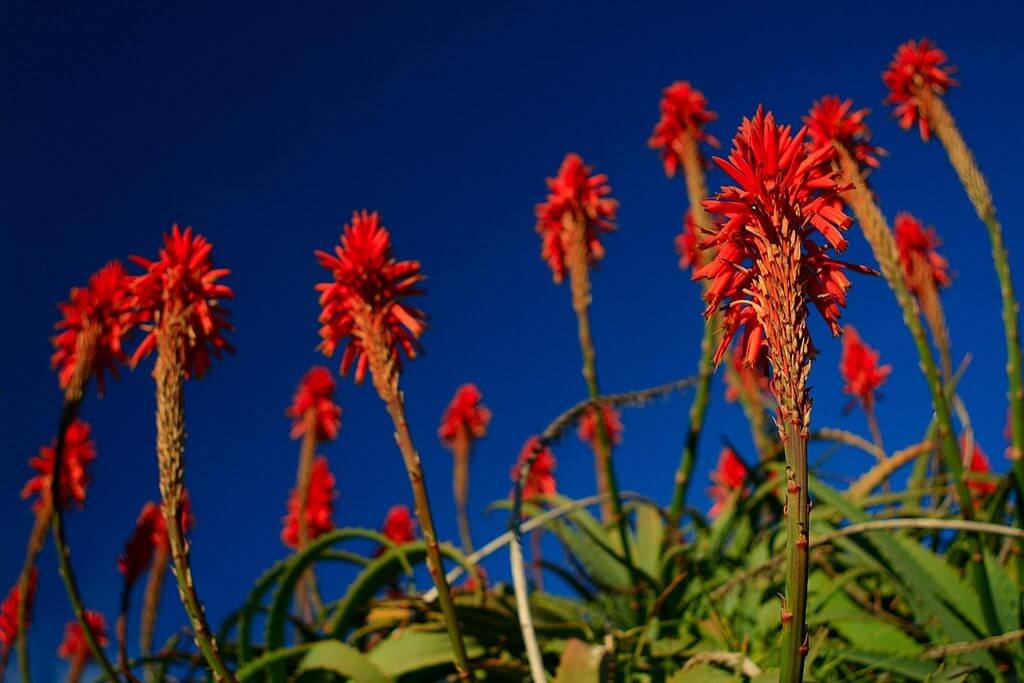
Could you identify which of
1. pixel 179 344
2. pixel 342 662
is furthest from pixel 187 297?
pixel 342 662

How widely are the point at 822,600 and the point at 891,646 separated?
39cm

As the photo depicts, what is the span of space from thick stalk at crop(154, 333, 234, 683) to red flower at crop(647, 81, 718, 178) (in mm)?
4282

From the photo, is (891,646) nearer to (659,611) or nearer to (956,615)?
(956,615)

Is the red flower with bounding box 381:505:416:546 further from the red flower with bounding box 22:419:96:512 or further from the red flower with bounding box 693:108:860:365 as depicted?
the red flower with bounding box 693:108:860:365

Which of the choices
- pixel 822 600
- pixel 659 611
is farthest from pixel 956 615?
pixel 659 611

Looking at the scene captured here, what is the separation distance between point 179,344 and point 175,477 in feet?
1.63

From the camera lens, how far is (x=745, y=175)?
171 cm

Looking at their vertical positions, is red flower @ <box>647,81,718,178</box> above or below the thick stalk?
above

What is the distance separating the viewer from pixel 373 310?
286cm

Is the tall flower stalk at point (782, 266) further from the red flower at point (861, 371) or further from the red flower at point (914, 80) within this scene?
the red flower at point (861, 371)

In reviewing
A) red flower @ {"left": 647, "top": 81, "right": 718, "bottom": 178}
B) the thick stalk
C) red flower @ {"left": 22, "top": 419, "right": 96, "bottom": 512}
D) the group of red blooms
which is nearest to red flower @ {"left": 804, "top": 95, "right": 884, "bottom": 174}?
the group of red blooms

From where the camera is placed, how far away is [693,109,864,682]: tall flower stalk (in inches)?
60.0

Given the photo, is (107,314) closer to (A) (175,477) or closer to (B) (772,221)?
(A) (175,477)

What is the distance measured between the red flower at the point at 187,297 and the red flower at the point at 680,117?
383cm
